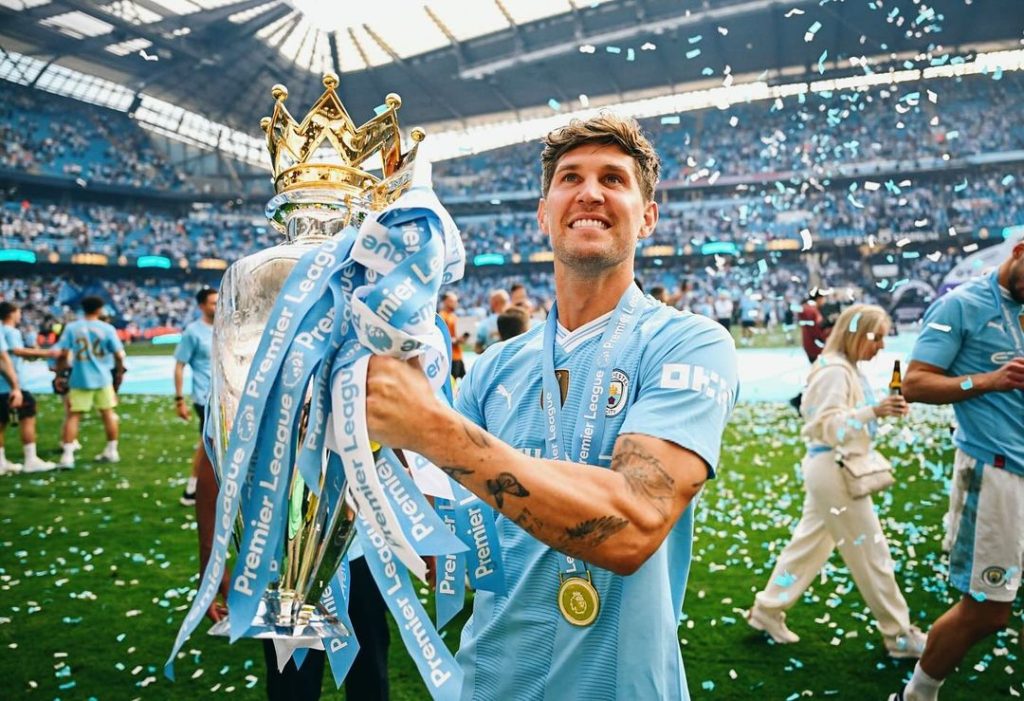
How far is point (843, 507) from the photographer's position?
4348mm

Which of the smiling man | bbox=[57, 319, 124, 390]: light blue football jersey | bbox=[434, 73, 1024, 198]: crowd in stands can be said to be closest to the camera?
the smiling man

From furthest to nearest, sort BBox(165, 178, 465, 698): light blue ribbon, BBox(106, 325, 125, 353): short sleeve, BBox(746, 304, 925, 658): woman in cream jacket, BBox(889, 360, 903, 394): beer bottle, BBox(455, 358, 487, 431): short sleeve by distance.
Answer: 1. BBox(106, 325, 125, 353): short sleeve
2. BBox(889, 360, 903, 394): beer bottle
3. BBox(746, 304, 925, 658): woman in cream jacket
4. BBox(455, 358, 487, 431): short sleeve
5. BBox(165, 178, 465, 698): light blue ribbon

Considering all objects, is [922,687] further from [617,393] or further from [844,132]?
[844,132]

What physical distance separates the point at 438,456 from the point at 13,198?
4762cm

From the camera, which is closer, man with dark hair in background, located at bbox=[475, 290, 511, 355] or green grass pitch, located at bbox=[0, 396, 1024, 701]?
green grass pitch, located at bbox=[0, 396, 1024, 701]

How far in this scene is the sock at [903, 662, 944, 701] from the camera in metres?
3.39

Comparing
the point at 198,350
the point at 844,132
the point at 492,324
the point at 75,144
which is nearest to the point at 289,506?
the point at 198,350

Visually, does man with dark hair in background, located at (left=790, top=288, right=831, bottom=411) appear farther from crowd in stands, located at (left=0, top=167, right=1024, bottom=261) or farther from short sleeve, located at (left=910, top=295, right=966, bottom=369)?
crowd in stands, located at (left=0, top=167, right=1024, bottom=261)

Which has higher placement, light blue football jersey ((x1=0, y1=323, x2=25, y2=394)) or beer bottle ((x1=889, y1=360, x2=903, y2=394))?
beer bottle ((x1=889, y1=360, x2=903, y2=394))

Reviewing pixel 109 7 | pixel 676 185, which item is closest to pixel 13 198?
pixel 109 7

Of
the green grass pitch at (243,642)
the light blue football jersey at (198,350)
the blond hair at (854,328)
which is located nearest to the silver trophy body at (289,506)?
the green grass pitch at (243,642)

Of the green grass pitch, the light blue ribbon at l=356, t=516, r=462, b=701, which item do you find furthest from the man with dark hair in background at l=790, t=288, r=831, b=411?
the light blue ribbon at l=356, t=516, r=462, b=701

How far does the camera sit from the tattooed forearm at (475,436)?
114 cm

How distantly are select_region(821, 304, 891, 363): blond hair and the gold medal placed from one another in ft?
11.5
